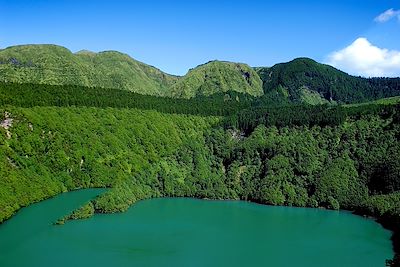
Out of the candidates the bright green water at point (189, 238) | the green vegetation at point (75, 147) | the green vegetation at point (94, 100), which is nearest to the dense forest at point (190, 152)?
the green vegetation at point (75, 147)

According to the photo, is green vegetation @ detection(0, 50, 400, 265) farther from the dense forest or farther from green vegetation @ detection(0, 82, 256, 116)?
green vegetation @ detection(0, 82, 256, 116)

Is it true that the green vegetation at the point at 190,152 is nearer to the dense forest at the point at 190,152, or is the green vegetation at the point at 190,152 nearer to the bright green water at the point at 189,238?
the dense forest at the point at 190,152

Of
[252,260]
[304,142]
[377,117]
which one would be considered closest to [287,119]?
[304,142]

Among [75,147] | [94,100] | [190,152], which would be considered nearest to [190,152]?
[190,152]

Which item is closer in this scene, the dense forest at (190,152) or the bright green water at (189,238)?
the bright green water at (189,238)

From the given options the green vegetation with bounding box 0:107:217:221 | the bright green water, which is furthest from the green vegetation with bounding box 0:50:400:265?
the bright green water

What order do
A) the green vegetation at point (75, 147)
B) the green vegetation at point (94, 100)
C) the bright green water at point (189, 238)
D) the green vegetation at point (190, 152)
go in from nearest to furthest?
the bright green water at point (189, 238) < the green vegetation at point (75, 147) < the green vegetation at point (190, 152) < the green vegetation at point (94, 100)
